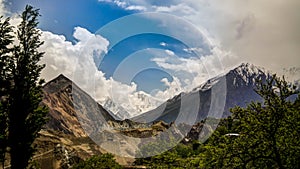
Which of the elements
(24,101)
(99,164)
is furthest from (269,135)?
(99,164)

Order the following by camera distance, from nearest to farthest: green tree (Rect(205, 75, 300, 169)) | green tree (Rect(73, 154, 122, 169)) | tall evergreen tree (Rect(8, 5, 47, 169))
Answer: green tree (Rect(205, 75, 300, 169)) < tall evergreen tree (Rect(8, 5, 47, 169)) < green tree (Rect(73, 154, 122, 169))

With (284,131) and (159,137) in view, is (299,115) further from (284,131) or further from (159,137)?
(159,137)

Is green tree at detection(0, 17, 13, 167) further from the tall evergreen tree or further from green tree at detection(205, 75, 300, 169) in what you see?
green tree at detection(205, 75, 300, 169)

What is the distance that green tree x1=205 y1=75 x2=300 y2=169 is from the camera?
18.9m

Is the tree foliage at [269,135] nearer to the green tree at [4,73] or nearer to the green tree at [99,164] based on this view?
the green tree at [4,73]

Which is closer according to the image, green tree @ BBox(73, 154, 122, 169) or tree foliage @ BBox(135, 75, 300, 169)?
tree foliage @ BBox(135, 75, 300, 169)

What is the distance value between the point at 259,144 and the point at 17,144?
25.2 m

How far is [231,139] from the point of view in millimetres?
21438

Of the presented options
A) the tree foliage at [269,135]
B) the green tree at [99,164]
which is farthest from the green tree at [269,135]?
the green tree at [99,164]

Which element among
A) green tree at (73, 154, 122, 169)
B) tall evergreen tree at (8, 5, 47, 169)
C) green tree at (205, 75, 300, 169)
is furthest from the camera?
green tree at (73, 154, 122, 169)

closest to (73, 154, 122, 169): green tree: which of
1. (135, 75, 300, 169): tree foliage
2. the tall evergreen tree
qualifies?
the tall evergreen tree

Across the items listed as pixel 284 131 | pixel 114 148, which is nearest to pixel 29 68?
pixel 284 131

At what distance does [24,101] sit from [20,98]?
510mm

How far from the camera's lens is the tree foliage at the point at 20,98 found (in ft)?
118
